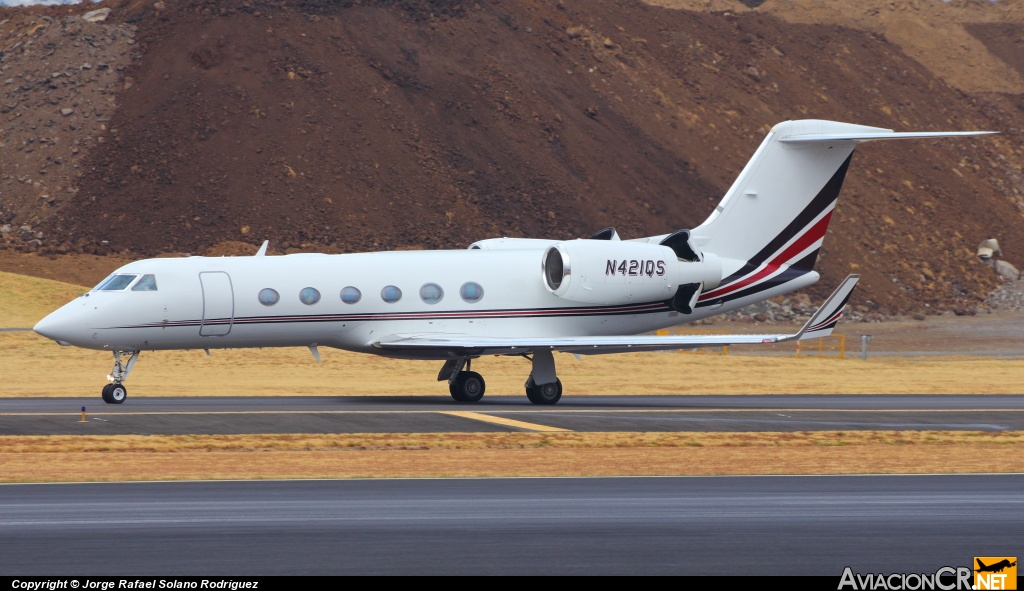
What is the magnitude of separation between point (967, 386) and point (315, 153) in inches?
1593

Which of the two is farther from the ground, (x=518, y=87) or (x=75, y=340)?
(x=518, y=87)

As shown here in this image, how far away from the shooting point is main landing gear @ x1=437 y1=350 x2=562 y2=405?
94.6ft

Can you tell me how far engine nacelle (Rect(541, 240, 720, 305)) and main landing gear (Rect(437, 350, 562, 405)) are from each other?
158cm

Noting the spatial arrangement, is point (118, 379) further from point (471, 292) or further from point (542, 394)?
point (542, 394)

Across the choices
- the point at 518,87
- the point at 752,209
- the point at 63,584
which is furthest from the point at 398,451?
the point at 518,87

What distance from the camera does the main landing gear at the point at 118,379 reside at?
87.1 ft

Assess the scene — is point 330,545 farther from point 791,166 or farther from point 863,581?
point 791,166

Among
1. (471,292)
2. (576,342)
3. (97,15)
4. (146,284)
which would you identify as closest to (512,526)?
(576,342)

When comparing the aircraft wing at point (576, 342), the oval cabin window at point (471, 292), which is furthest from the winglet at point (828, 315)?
the oval cabin window at point (471, 292)

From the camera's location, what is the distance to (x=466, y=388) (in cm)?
2914

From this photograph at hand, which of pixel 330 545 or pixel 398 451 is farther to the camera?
pixel 398 451

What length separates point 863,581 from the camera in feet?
34.0

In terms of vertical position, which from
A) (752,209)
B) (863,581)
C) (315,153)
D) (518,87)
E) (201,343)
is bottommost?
(863,581)

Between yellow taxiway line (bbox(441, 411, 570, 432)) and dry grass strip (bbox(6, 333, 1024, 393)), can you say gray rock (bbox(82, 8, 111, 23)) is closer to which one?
dry grass strip (bbox(6, 333, 1024, 393))
